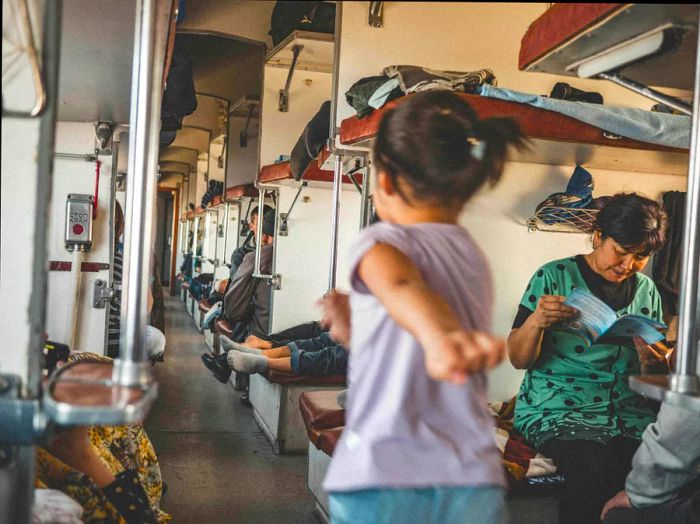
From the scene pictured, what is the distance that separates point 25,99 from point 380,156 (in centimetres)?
63

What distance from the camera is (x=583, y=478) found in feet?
7.93

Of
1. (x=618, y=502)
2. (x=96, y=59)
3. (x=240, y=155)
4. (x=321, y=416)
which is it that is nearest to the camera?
(x=618, y=502)

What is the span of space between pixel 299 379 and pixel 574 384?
2082 millimetres

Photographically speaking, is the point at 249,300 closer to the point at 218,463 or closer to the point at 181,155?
the point at 218,463

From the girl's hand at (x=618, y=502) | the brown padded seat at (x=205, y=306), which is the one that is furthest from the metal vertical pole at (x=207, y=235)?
the girl's hand at (x=618, y=502)

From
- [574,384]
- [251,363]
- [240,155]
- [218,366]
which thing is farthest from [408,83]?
[240,155]

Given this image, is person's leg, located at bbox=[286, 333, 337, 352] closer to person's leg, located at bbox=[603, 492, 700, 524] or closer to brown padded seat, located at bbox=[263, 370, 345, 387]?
brown padded seat, located at bbox=[263, 370, 345, 387]

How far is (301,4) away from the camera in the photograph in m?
1.35

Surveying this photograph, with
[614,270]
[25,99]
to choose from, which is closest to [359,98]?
[614,270]

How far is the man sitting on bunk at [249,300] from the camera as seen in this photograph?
215 inches

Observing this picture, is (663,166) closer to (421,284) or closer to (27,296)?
(421,284)

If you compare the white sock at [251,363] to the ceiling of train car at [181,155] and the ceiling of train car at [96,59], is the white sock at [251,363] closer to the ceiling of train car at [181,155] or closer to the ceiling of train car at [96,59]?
the ceiling of train car at [96,59]

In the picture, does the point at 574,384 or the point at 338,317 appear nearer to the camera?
the point at 338,317

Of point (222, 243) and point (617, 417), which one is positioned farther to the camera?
point (222, 243)
